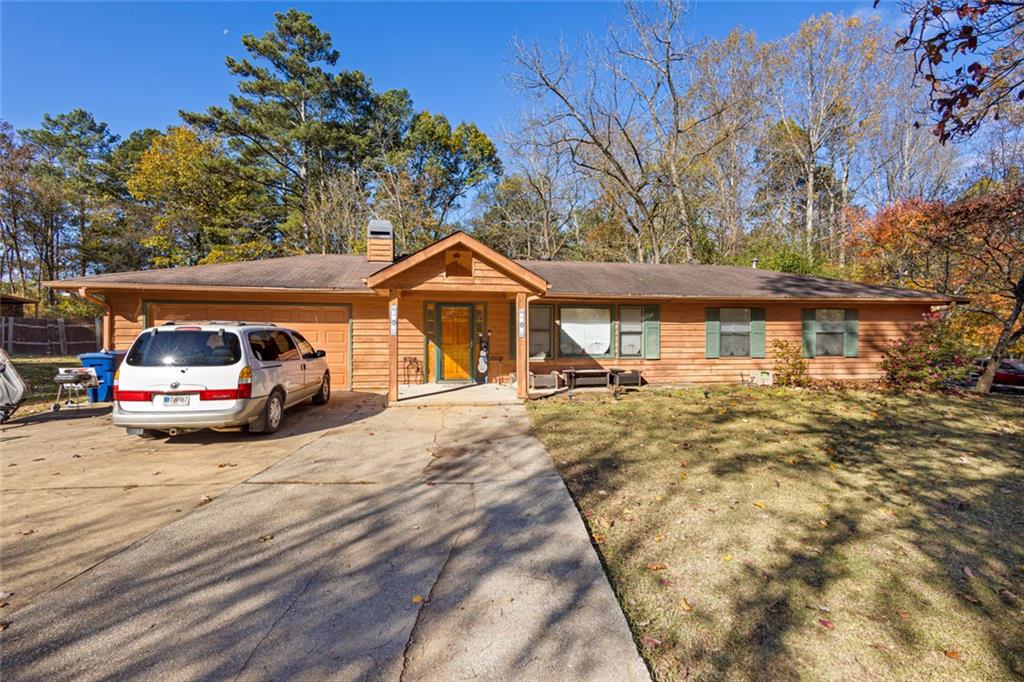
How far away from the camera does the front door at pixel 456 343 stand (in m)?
11.6

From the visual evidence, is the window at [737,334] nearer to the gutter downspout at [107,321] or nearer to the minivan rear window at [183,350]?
the minivan rear window at [183,350]

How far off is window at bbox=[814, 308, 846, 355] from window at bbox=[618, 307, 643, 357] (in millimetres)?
5452

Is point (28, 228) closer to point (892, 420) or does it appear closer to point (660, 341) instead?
point (660, 341)

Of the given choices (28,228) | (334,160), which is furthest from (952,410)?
(28,228)

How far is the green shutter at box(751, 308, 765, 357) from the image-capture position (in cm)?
1244

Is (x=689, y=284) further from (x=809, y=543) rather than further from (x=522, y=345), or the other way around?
(x=809, y=543)

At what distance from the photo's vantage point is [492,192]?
2997 cm

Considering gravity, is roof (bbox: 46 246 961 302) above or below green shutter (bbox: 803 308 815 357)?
above

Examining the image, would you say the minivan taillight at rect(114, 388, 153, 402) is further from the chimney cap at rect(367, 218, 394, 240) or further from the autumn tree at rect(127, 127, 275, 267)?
the autumn tree at rect(127, 127, 275, 267)

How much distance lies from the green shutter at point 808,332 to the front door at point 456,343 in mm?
9973

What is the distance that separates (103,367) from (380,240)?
6846 millimetres

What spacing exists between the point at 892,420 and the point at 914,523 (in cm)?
539

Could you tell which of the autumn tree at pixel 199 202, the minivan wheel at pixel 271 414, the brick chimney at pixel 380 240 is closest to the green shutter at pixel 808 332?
the brick chimney at pixel 380 240

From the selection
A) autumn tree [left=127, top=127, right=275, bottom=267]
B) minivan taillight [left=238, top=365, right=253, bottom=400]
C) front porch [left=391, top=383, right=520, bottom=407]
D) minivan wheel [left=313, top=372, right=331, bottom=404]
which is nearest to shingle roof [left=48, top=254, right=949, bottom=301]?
minivan wheel [left=313, top=372, right=331, bottom=404]
